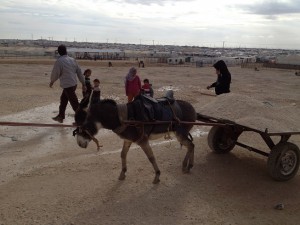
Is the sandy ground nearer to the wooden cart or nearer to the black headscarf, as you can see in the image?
the wooden cart

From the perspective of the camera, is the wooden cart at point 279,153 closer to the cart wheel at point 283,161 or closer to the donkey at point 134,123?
the cart wheel at point 283,161

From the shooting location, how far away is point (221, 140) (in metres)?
7.82

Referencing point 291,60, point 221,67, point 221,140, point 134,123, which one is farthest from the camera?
point 291,60

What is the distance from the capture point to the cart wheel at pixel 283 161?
6266mm

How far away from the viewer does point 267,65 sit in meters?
56.3

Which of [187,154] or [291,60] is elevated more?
[187,154]

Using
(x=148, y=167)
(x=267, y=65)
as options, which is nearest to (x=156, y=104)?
(x=148, y=167)

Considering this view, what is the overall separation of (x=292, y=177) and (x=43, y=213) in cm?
433

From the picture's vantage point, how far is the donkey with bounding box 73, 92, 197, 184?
16.9ft

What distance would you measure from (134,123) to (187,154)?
165cm

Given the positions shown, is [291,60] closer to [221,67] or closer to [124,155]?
[221,67]

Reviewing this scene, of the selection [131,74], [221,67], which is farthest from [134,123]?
[131,74]

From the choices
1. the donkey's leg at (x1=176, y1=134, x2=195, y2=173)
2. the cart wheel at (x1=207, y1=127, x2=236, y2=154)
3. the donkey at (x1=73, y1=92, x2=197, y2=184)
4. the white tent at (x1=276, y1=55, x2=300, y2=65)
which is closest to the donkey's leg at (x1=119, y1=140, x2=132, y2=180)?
the donkey at (x1=73, y1=92, x2=197, y2=184)

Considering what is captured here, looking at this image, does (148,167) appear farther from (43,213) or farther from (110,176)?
(43,213)
